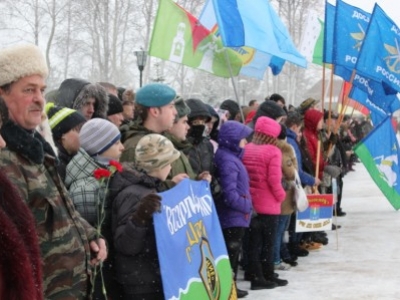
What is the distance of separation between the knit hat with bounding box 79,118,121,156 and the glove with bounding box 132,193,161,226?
467 millimetres

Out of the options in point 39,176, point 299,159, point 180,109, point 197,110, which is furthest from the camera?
point 299,159

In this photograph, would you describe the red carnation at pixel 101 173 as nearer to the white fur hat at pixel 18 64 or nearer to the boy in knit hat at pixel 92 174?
the boy in knit hat at pixel 92 174

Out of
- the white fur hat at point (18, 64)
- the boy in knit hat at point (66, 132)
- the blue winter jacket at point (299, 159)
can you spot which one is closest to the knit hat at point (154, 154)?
the boy in knit hat at point (66, 132)

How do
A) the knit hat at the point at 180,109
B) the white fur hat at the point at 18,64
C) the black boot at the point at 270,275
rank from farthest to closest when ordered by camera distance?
the black boot at the point at 270,275
the knit hat at the point at 180,109
the white fur hat at the point at 18,64

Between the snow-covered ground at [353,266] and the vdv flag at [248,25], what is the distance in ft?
7.69

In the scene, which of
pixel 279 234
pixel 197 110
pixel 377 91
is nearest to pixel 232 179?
pixel 197 110

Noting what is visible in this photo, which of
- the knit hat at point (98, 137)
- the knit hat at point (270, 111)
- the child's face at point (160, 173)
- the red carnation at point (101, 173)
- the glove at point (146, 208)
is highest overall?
the knit hat at point (270, 111)

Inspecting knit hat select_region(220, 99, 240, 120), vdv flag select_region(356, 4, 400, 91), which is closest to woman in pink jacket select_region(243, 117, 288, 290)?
vdv flag select_region(356, 4, 400, 91)

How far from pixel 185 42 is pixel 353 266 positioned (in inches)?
118

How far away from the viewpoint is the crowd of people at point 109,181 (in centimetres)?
250

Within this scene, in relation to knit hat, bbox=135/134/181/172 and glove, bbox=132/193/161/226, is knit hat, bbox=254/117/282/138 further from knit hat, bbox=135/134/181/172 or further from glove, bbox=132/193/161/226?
glove, bbox=132/193/161/226

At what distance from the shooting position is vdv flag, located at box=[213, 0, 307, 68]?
656cm

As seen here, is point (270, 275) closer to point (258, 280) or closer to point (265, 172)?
point (258, 280)

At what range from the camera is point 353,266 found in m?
7.00
